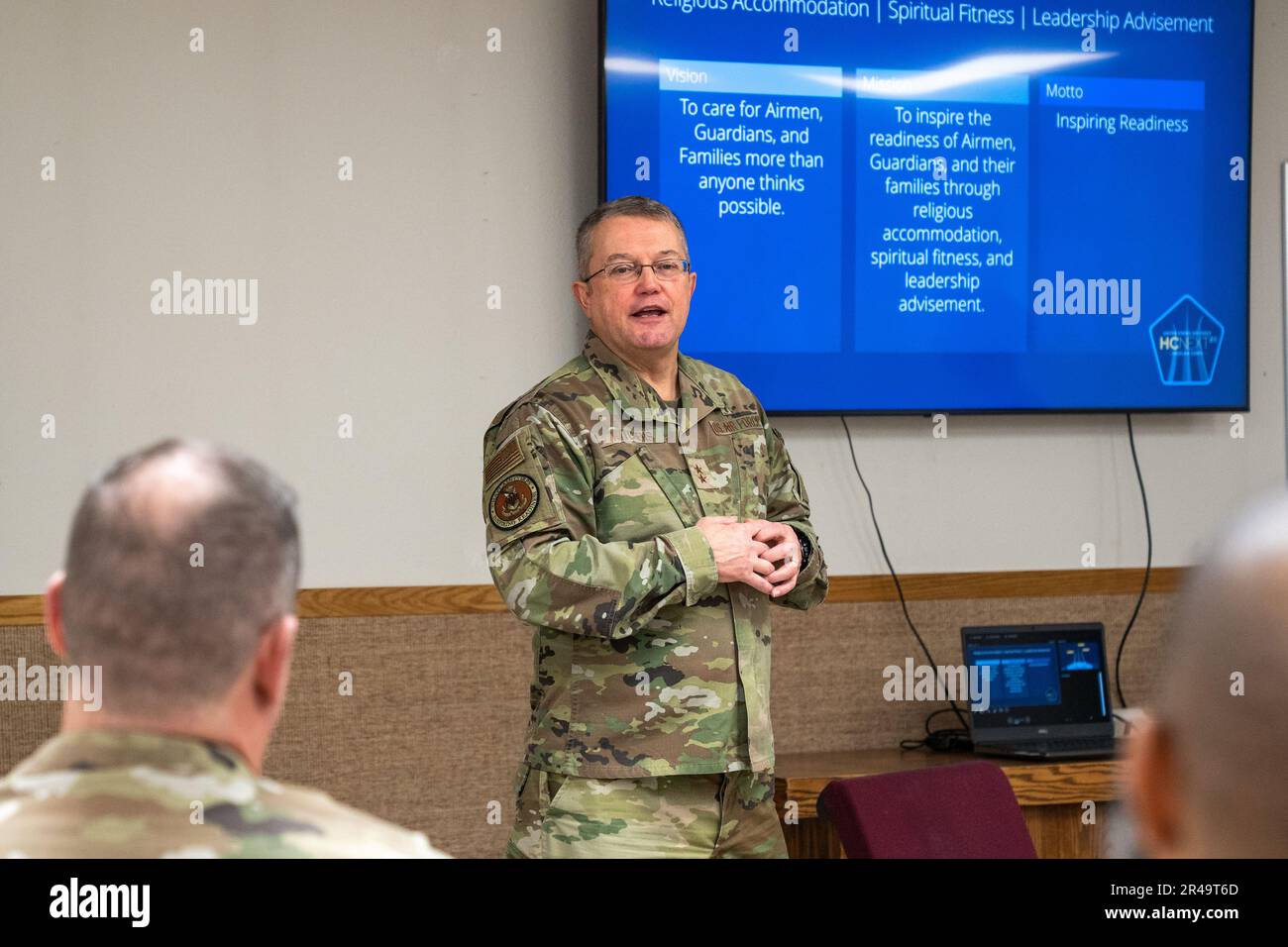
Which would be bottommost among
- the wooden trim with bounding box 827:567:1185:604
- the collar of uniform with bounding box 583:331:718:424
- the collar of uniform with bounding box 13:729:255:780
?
the wooden trim with bounding box 827:567:1185:604

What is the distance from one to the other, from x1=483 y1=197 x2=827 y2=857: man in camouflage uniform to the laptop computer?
1.07 m

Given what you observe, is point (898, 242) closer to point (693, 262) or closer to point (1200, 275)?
point (693, 262)

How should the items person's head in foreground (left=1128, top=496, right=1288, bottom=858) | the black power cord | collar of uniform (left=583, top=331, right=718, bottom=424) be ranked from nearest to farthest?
person's head in foreground (left=1128, top=496, right=1288, bottom=858)
collar of uniform (left=583, top=331, right=718, bottom=424)
the black power cord

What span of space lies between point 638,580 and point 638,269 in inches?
22.0

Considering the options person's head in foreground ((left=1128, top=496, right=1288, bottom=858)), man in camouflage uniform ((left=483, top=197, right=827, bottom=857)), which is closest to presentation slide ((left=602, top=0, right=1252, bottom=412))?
man in camouflage uniform ((left=483, top=197, right=827, bottom=857))

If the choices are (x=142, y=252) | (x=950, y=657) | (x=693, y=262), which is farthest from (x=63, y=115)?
(x=950, y=657)

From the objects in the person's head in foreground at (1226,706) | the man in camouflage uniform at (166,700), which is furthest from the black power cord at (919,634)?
the person's head in foreground at (1226,706)

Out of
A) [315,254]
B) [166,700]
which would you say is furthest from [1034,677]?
[166,700]

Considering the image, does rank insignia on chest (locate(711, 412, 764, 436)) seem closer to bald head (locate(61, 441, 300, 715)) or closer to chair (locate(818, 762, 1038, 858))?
chair (locate(818, 762, 1038, 858))

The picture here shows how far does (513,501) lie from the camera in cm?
232

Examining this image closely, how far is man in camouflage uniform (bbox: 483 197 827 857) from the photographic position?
2.25m

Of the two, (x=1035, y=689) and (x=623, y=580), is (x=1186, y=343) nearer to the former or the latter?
(x=1035, y=689)

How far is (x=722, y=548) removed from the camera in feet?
7.44
